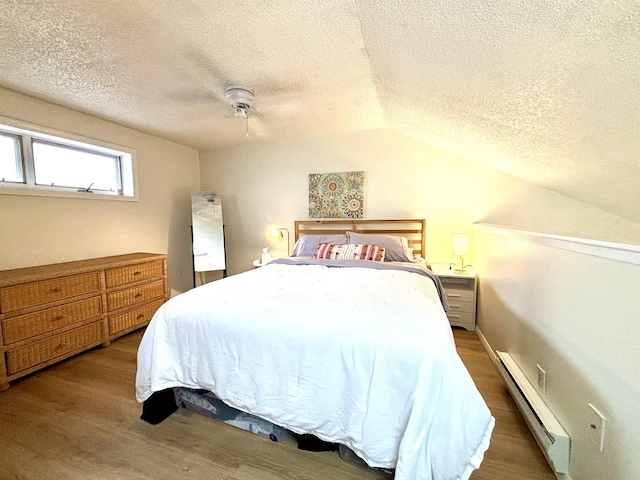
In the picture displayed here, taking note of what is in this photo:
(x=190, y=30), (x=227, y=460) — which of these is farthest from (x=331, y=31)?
(x=227, y=460)

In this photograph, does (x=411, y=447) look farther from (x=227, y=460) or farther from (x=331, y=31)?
(x=331, y=31)

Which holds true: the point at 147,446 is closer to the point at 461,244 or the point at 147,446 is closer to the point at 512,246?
the point at 512,246

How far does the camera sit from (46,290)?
6.58 ft

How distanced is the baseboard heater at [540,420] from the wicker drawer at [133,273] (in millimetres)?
3248

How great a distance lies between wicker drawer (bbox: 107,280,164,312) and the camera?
2.45 meters

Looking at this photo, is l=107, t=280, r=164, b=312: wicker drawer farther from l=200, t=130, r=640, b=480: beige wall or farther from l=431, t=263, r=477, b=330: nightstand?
l=431, t=263, r=477, b=330: nightstand

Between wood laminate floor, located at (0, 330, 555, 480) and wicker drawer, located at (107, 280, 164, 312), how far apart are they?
0.77m

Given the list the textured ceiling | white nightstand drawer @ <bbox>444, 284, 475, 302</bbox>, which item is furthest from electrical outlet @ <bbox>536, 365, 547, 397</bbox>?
white nightstand drawer @ <bbox>444, 284, 475, 302</bbox>

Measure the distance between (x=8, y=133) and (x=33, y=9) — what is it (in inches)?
60.4

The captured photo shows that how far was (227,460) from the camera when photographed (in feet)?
4.14

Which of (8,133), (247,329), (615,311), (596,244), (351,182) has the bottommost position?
(247,329)

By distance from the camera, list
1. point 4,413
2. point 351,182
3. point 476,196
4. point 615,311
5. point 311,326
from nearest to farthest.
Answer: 1. point 615,311
2. point 311,326
3. point 4,413
4. point 476,196
5. point 351,182

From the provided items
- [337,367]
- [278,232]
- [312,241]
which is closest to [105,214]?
[278,232]

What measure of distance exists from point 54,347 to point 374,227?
322 cm
